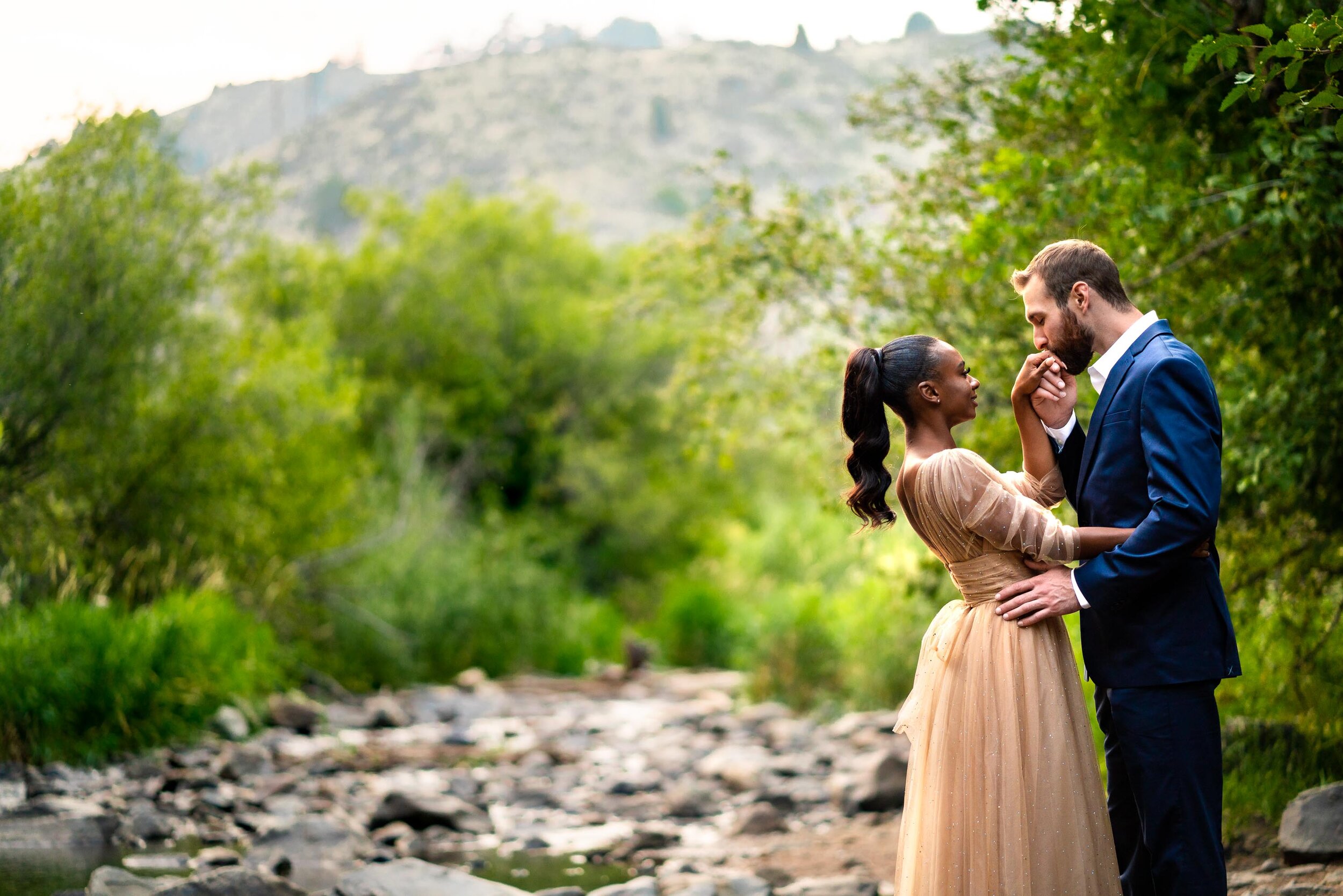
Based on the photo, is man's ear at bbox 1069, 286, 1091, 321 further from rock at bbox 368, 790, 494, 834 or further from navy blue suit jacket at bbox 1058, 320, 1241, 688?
rock at bbox 368, 790, 494, 834

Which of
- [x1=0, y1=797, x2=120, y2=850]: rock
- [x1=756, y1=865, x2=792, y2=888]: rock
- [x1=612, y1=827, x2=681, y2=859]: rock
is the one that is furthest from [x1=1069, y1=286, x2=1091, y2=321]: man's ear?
[x1=0, y1=797, x2=120, y2=850]: rock

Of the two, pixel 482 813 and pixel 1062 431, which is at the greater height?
pixel 1062 431

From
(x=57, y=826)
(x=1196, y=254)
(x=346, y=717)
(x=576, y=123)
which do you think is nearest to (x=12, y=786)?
(x=57, y=826)

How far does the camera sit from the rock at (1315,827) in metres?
4.61

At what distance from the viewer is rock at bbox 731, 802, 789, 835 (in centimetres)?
805

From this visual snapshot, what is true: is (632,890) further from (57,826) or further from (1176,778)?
(1176,778)

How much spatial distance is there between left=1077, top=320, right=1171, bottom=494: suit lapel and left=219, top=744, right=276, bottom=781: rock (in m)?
7.16

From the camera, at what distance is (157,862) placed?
21.3ft

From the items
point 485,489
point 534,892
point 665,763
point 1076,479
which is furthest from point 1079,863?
point 485,489

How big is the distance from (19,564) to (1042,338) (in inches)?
330

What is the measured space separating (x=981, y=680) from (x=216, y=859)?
473 centimetres

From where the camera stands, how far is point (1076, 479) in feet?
12.1

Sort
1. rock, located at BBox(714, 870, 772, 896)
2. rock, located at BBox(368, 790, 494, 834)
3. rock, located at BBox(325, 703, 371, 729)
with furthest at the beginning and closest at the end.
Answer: rock, located at BBox(325, 703, 371, 729) → rock, located at BBox(368, 790, 494, 834) → rock, located at BBox(714, 870, 772, 896)

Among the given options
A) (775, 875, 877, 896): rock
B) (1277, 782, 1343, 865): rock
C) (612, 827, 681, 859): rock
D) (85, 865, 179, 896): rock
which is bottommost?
(612, 827, 681, 859): rock
